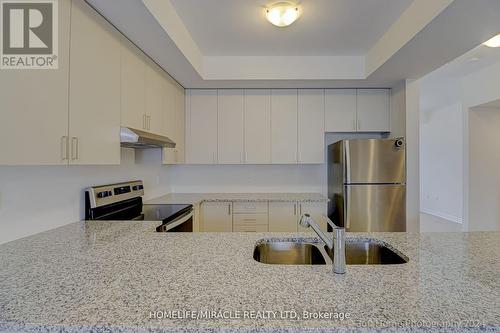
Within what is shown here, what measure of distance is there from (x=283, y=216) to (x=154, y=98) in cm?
194

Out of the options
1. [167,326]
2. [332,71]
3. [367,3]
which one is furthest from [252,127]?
[167,326]

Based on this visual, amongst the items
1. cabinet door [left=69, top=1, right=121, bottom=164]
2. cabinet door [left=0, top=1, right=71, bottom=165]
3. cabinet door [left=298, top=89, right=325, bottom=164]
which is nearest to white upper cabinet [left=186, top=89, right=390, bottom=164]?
cabinet door [left=298, top=89, right=325, bottom=164]

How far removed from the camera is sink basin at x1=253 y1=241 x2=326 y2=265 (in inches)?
54.3

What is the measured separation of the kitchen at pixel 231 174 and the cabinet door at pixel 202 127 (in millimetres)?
19

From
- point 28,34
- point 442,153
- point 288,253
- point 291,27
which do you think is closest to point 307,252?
point 288,253

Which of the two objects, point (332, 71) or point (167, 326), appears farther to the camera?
point (332, 71)

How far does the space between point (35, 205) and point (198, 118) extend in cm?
213

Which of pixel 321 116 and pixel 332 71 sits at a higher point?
pixel 332 71

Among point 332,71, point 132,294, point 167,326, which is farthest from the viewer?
point 332,71

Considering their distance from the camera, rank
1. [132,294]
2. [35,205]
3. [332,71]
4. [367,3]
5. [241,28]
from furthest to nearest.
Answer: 1. [332,71]
2. [241,28]
3. [367,3]
4. [35,205]
5. [132,294]

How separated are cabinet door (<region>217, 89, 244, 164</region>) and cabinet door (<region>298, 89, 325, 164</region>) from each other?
780mm

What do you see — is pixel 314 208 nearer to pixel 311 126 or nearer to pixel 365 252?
pixel 311 126

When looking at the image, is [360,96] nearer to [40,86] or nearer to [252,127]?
[252,127]

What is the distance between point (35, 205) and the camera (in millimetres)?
1497
